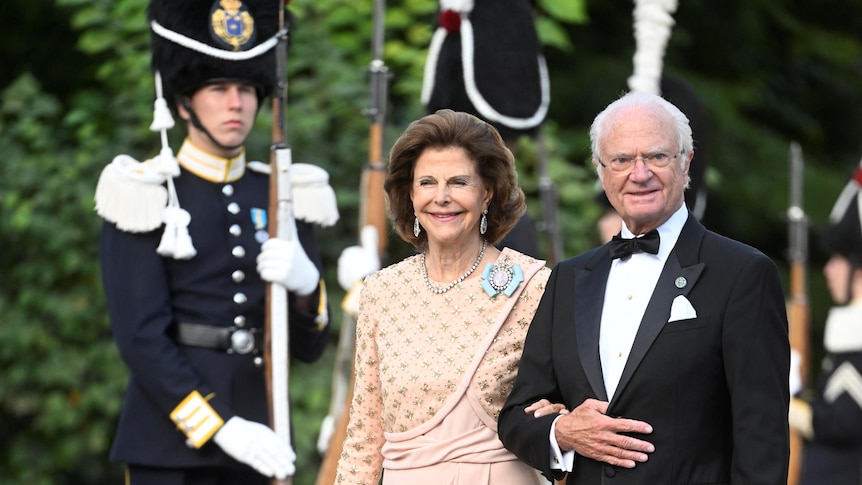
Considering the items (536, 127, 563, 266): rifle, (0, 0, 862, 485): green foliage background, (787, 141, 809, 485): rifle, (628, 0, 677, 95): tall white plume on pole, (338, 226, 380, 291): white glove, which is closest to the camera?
(628, 0, 677, 95): tall white plume on pole

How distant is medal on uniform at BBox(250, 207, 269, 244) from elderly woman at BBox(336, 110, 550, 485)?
3.41 feet

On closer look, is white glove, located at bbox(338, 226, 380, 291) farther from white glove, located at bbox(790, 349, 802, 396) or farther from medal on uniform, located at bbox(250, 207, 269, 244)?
white glove, located at bbox(790, 349, 802, 396)

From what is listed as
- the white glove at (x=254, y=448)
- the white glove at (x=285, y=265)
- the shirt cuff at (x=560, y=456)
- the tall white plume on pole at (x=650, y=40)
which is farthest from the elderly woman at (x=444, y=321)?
the tall white plume on pole at (x=650, y=40)

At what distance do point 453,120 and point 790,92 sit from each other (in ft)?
25.8

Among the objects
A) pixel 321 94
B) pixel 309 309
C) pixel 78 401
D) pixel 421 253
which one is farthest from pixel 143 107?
pixel 421 253

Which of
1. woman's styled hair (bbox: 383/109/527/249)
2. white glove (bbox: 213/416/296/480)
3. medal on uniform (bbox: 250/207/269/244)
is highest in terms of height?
woman's styled hair (bbox: 383/109/527/249)

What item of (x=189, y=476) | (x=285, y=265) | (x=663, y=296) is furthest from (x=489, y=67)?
(x=663, y=296)

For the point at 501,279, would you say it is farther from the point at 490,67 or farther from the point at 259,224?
the point at 490,67

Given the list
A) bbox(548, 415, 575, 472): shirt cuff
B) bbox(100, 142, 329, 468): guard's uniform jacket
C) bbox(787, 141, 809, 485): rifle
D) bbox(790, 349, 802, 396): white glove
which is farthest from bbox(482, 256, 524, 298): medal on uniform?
bbox(787, 141, 809, 485): rifle

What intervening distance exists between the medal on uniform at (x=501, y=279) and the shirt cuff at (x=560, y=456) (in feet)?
1.52

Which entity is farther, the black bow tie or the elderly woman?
the elderly woman

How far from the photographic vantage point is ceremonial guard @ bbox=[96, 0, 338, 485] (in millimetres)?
4672

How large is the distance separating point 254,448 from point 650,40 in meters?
2.12

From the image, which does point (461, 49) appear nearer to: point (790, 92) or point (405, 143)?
point (405, 143)
